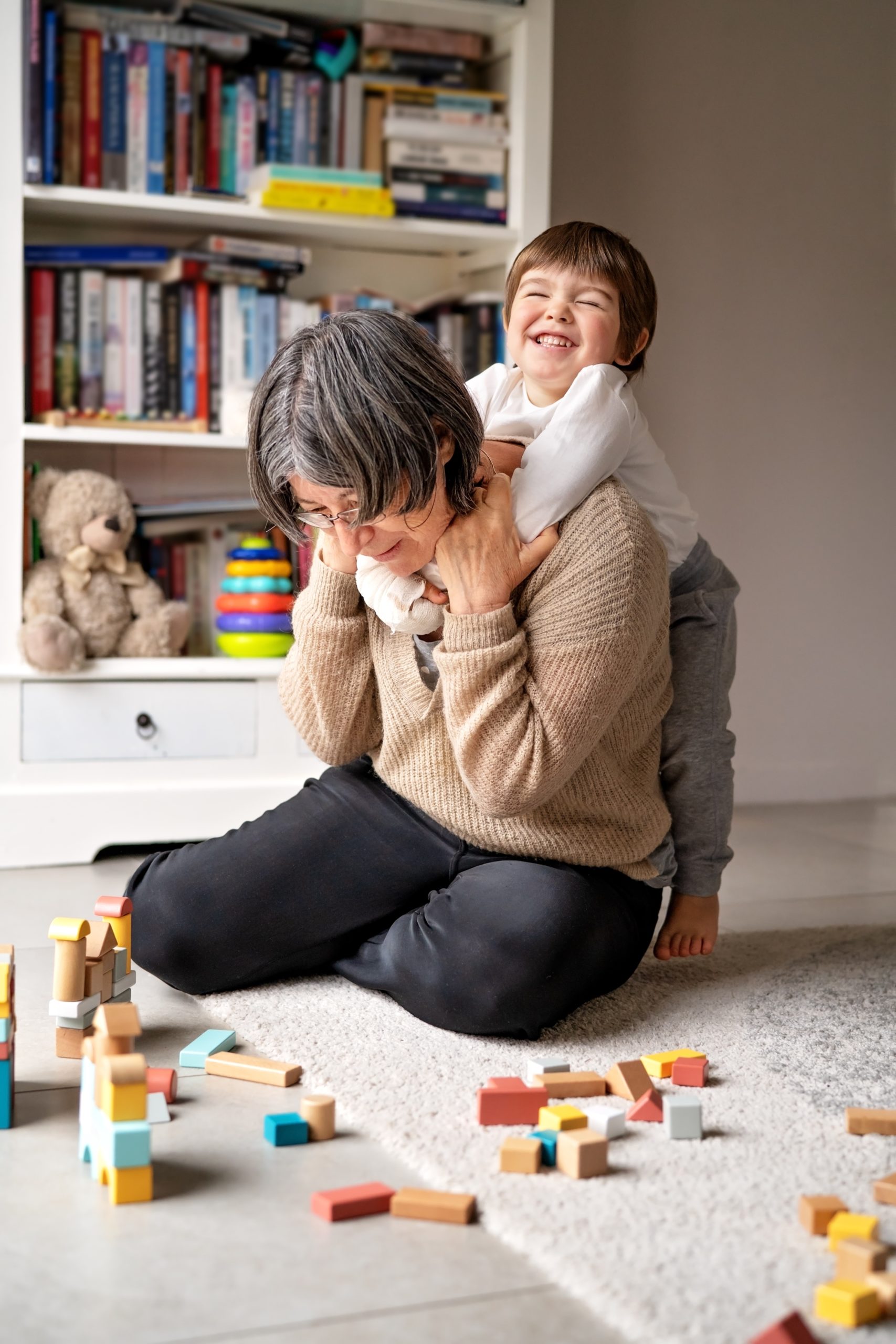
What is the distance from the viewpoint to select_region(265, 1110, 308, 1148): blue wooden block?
112cm

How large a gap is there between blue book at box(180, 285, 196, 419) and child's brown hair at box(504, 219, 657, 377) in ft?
3.48

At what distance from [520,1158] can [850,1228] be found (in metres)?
0.26

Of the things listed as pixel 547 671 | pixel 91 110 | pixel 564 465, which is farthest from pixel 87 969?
pixel 91 110

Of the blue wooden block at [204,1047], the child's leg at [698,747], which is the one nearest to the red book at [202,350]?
the child's leg at [698,747]

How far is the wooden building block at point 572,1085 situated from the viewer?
1.24 m

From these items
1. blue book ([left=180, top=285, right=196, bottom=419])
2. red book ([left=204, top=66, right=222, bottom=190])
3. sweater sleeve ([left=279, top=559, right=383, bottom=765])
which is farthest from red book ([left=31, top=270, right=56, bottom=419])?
sweater sleeve ([left=279, top=559, right=383, bottom=765])

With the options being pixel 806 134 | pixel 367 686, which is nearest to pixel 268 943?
pixel 367 686

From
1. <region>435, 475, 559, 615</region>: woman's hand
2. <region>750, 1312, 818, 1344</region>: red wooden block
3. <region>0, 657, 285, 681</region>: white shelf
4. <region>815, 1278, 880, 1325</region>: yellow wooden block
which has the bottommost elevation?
<region>815, 1278, 880, 1325</region>: yellow wooden block

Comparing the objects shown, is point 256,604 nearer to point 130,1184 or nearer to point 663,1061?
point 663,1061

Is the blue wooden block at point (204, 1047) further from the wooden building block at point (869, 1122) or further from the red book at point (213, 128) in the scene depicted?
the red book at point (213, 128)

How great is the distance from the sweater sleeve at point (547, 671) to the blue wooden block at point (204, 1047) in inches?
13.8

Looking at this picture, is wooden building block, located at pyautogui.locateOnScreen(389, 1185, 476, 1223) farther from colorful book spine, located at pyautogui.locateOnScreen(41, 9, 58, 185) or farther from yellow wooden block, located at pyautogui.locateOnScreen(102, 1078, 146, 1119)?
colorful book spine, located at pyautogui.locateOnScreen(41, 9, 58, 185)

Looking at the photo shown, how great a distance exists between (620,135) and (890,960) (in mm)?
1936

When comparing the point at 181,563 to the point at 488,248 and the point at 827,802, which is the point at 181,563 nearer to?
the point at 488,248
